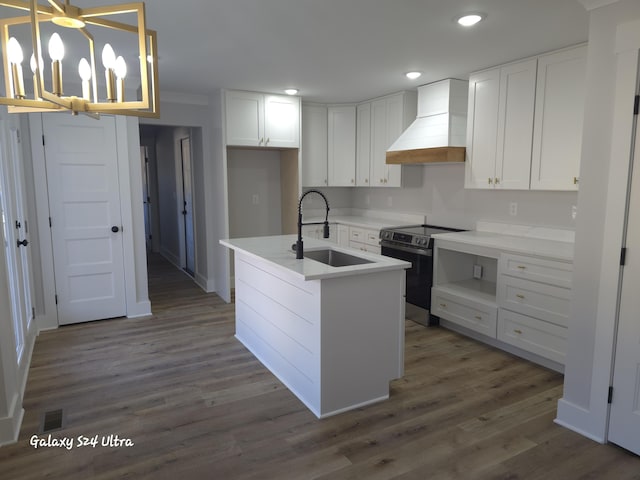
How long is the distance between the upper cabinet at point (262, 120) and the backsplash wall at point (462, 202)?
148 cm

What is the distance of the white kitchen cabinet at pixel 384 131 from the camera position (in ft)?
16.3

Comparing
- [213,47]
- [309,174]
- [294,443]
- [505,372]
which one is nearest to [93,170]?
[213,47]

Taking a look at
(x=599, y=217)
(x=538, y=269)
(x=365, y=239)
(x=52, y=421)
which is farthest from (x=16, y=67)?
(x=365, y=239)

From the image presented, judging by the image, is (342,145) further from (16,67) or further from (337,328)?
(16,67)

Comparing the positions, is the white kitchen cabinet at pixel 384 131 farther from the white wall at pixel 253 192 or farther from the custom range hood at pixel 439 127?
the white wall at pixel 253 192

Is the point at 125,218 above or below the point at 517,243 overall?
above

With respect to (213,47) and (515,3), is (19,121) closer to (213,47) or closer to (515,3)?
(213,47)

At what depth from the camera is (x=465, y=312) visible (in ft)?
12.7

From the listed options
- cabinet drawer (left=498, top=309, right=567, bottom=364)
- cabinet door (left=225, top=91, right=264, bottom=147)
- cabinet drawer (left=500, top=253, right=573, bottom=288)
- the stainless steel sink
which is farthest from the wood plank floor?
cabinet door (left=225, top=91, right=264, bottom=147)

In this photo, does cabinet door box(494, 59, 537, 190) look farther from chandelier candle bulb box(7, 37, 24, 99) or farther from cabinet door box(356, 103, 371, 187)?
chandelier candle bulb box(7, 37, 24, 99)

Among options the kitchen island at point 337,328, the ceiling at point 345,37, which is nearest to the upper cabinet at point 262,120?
the ceiling at point 345,37

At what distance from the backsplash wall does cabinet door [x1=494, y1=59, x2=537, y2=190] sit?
321 mm

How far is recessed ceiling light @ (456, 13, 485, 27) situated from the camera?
2631mm

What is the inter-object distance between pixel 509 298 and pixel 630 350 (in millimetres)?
1241
